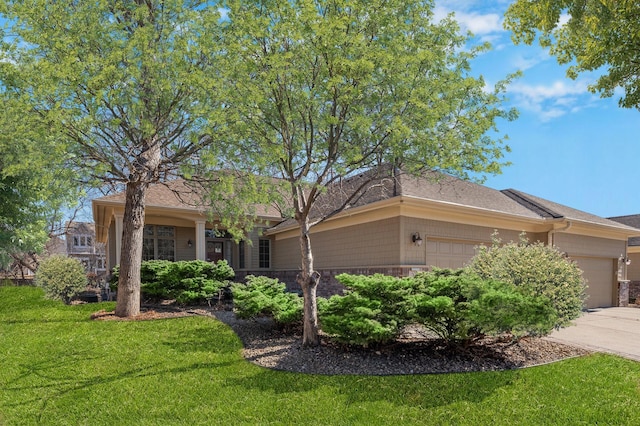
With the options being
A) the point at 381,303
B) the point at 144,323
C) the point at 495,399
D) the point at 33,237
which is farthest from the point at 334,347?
the point at 33,237

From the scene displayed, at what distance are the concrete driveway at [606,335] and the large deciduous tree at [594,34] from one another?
494 centimetres

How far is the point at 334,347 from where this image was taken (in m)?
7.29

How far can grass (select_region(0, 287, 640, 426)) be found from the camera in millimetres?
4754

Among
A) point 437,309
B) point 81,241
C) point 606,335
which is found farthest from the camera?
point 81,241

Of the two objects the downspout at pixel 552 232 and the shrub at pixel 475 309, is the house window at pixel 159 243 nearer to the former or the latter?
the shrub at pixel 475 309

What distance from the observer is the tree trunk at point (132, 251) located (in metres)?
10.9

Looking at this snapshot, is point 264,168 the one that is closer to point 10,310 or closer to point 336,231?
point 336,231

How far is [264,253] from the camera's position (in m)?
19.4

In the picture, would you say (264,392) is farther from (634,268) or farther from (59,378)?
(634,268)

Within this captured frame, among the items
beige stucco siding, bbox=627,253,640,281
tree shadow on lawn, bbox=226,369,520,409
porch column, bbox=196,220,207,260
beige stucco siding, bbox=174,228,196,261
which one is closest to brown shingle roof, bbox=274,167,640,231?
porch column, bbox=196,220,207,260

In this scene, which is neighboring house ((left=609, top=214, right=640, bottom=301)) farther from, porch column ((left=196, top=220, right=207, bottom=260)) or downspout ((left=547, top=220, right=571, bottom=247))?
porch column ((left=196, top=220, right=207, bottom=260))

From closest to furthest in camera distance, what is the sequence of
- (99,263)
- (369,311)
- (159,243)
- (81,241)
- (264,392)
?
(264,392) → (369,311) → (159,243) → (99,263) → (81,241)

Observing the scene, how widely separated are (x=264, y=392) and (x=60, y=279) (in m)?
10.4

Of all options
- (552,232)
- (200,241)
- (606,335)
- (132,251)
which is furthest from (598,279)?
(132,251)
